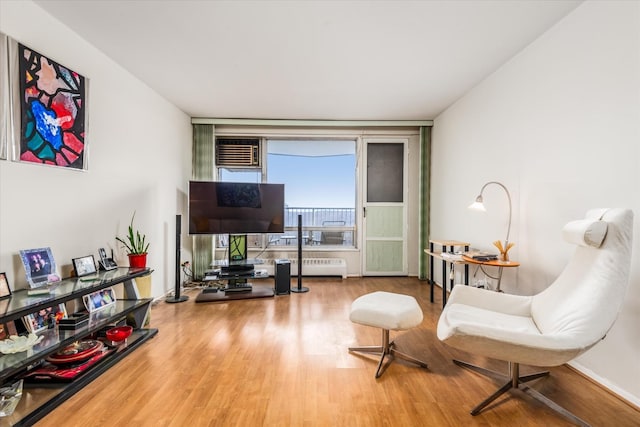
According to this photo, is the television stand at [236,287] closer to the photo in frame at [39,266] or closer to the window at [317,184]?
the window at [317,184]

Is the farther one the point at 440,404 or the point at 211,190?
the point at 211,190

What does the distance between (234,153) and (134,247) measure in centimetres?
248

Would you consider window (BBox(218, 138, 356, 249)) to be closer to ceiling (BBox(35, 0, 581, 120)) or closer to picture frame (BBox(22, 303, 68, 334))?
ceiling (BBox(35, 0, 581, 120))

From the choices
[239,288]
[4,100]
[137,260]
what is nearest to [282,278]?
[239,288]

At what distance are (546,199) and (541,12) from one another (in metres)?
1.34

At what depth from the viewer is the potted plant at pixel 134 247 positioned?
2969 mm

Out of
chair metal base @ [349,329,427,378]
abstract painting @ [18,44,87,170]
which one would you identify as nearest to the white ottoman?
chair metal base @ [349,329,427,378]

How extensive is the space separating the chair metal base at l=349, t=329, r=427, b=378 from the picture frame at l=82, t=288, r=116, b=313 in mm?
2025

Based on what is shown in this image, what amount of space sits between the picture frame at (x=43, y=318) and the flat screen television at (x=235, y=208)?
1781mm

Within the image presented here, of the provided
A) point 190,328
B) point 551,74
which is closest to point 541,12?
point 551,74

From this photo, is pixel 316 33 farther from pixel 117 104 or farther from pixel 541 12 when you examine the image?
pixel 117 104

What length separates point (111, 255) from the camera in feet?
9.51

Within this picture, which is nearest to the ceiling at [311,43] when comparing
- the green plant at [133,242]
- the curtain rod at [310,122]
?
the curtain rod at [310,122]

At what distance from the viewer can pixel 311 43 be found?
8.53ft
